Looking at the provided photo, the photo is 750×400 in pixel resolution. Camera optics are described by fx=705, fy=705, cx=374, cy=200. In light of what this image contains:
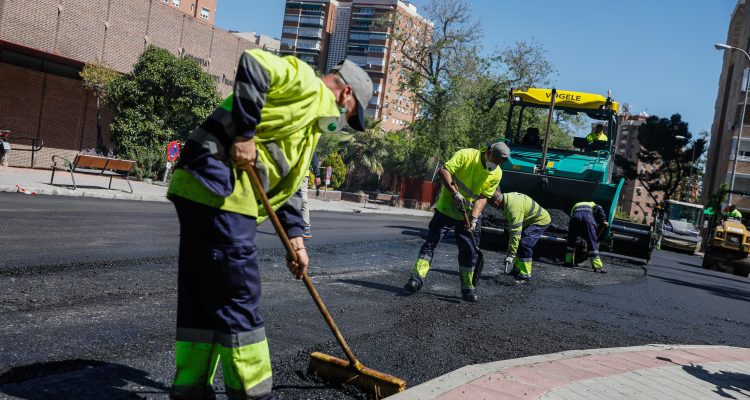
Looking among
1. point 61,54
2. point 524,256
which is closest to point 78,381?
point 524,256

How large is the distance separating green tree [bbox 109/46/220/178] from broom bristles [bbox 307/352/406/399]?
20.3m

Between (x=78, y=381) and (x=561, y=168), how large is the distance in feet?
38.2

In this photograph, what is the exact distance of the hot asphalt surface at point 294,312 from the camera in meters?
3.57

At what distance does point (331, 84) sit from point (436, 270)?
691 cm

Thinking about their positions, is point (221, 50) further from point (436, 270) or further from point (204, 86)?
point (436, 270)

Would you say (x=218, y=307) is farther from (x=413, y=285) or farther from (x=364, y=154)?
(x=364, y=154)

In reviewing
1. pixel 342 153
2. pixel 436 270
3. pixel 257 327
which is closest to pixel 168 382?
pixel 257 327

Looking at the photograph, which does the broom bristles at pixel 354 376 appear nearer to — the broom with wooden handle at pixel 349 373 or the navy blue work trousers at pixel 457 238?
→ the broom with wooden handle at pixel 349 373

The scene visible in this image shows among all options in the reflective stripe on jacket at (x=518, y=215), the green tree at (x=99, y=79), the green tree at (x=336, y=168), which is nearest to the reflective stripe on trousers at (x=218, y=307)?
the reflective stripe on jacket at (x=518, y=215)

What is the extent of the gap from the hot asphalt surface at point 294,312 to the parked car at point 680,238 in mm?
23625

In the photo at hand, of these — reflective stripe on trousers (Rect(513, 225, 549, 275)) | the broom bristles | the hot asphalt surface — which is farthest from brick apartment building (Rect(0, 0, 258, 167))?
the broom bristles

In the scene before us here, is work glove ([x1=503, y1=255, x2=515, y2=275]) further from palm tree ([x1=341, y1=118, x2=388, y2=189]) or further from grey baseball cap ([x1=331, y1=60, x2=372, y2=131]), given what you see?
palm tree ([x1=341, y1=118, x2=388, y2=189])

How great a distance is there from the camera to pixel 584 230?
12438 mm

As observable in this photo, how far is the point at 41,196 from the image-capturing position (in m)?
13.4
